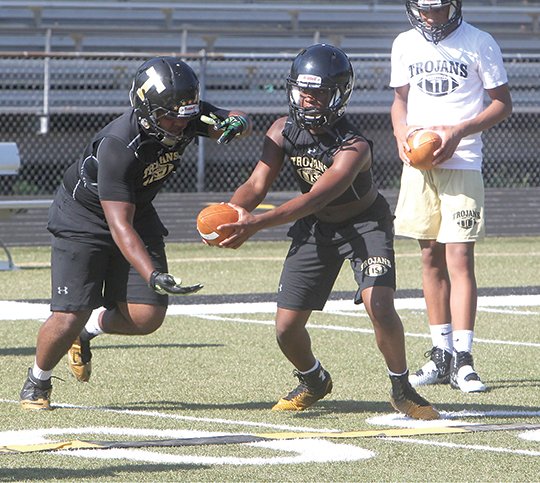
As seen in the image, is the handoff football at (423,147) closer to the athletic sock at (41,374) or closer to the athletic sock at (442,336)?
the athletic sock at (442,336)

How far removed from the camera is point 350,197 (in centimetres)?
636

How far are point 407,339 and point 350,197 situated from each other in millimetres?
2769

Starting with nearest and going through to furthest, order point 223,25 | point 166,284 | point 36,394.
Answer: point 166,284
point 36,394
point 223,25

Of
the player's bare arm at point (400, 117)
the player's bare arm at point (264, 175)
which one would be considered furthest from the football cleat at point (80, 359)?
the player's bare arm at point (400, 117)

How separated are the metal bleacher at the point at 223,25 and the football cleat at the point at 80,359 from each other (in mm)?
14881

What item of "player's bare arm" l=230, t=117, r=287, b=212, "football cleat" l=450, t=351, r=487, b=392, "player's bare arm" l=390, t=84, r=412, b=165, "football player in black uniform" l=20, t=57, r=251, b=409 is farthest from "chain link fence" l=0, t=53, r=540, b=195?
"player's bare arm" l=230, t=117, r=287, b=212

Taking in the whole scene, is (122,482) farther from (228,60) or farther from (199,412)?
(228,60)

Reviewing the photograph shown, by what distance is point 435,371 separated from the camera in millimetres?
7309

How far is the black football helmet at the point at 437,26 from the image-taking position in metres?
7.36

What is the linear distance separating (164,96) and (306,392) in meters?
1.59

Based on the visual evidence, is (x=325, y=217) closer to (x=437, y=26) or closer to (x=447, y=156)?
(x=447, y=156)

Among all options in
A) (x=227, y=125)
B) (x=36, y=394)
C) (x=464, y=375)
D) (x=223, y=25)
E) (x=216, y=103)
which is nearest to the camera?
(x=36, y=394)

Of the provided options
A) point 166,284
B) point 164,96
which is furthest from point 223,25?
point 166,284

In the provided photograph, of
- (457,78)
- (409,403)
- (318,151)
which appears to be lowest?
(409,403)
